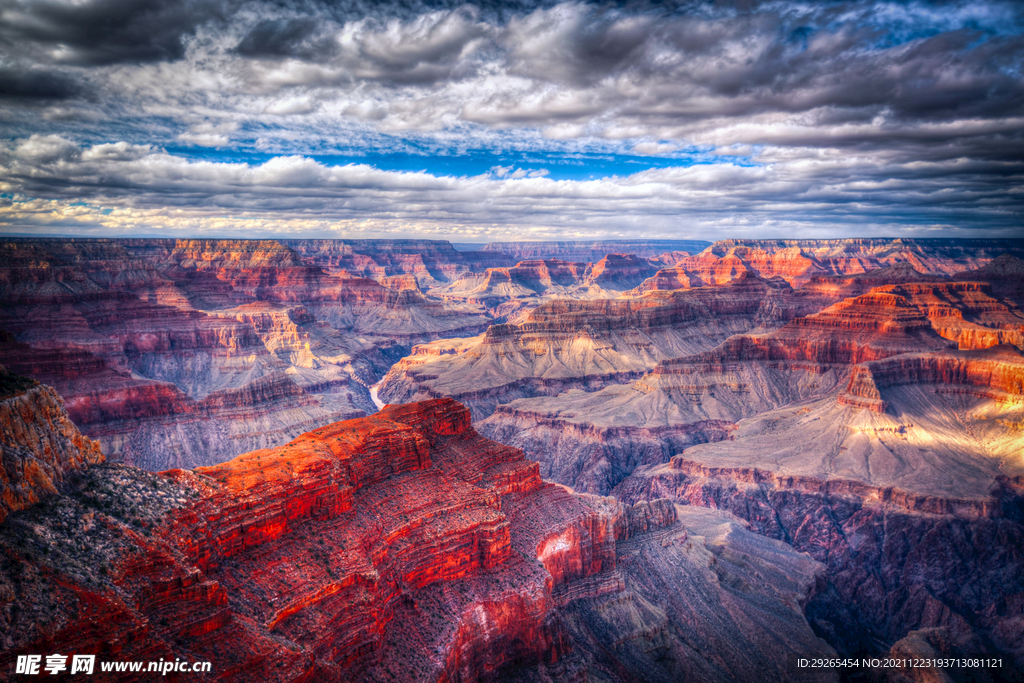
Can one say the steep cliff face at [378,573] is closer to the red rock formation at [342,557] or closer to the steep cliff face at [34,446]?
the red rock formation at [342,557]

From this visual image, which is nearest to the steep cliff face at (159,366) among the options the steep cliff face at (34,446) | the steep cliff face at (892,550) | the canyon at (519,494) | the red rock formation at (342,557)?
the canyon at (519,494)

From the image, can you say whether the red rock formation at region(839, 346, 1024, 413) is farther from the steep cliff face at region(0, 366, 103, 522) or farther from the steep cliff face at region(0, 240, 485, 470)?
the steep cliff face at region(0, 366, 103, 522)

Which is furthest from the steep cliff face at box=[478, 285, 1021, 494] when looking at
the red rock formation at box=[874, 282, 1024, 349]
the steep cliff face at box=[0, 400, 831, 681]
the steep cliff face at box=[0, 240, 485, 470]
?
the steep cliff face at box=[0, 400, 831, 681]

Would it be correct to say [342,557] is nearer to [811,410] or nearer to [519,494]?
[519,494]

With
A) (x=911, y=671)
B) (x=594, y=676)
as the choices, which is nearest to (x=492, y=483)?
(x=594, y=676)

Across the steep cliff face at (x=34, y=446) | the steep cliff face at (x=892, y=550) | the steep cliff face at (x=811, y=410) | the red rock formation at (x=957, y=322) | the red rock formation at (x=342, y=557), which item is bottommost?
the steep cliff face at (x=892, y=550)

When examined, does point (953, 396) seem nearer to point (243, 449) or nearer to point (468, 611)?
point (468, 611)
